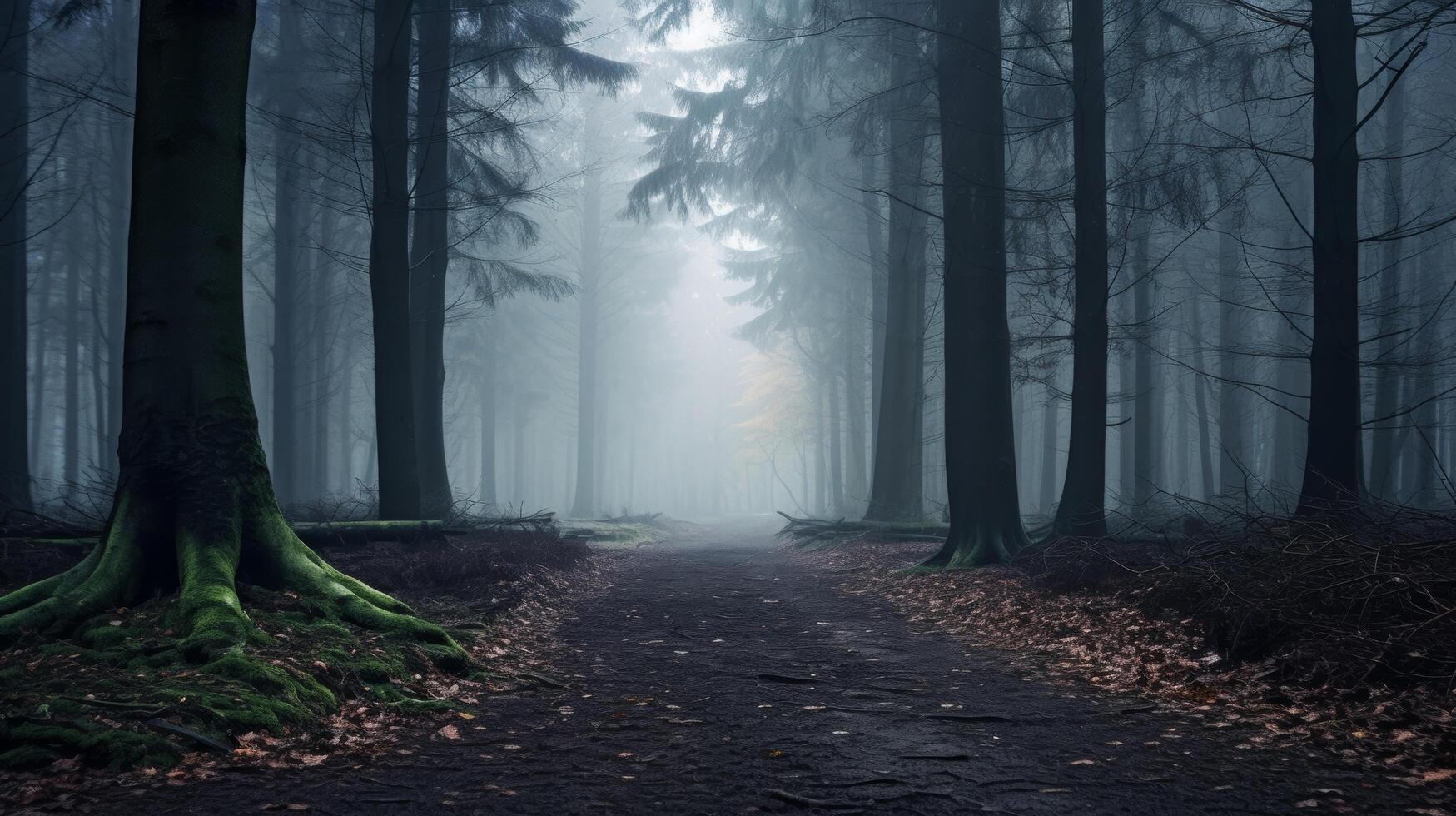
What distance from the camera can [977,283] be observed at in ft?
36.1

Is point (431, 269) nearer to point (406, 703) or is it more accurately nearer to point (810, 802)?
point (406, 703)

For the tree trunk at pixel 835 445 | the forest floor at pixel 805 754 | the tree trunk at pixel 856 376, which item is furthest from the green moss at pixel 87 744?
the tree trunk at pixel 835 445

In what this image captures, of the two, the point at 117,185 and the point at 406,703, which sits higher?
the point at 117,185

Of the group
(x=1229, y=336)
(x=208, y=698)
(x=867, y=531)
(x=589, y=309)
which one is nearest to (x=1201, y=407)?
(x=1229, y=336)

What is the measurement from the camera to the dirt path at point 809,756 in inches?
128

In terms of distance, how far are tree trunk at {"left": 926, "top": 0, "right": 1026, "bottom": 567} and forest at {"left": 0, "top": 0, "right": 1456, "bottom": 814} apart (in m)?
0.06

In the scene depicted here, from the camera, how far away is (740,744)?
4086mm

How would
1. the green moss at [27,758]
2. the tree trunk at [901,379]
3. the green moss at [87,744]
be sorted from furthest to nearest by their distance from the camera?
1. the tree trunk at [901,379]
2. the green moss at [87,744]
3. the green moss at [27,758]

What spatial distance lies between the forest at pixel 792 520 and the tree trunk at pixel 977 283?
0.06 m

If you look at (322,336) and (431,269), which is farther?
(322,336)

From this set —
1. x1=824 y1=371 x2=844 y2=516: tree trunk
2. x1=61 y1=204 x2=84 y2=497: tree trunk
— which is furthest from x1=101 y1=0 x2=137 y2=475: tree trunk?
x1=824 y1=371 x2=844 y2=516: tree trunk

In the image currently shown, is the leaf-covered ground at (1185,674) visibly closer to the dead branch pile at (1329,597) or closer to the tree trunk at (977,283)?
the dead branch pile at (1329,597)

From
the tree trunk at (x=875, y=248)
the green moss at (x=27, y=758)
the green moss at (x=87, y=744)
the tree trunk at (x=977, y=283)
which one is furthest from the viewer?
the tree trunk at (x=875, y=248)

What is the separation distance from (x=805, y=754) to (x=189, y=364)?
463cm
